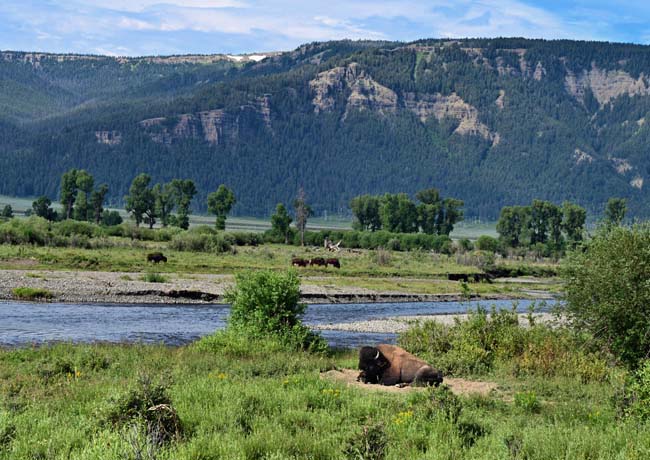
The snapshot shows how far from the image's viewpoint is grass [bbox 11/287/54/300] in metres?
51.0

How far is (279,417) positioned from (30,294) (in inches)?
1613

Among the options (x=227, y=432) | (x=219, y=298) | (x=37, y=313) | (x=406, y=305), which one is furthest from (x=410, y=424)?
(x=406, y=305)

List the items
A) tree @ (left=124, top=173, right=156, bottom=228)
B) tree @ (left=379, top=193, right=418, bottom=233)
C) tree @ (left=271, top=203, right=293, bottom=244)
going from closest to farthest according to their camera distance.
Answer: tree @ (left=271, top=203, right=293, bottom=244) < tree @ (left=124, top=173, right=156, bottom=228) < tree @ (left=379, top=193, right=418, bottom=233)

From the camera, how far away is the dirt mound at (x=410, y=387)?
18891 mm

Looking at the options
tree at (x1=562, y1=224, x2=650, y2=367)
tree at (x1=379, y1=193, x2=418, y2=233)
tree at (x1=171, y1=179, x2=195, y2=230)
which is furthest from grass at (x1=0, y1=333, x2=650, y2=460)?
tree at (x1=379, y1=193, x2=418, y2=233)

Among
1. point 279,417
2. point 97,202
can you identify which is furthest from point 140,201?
point 279,417

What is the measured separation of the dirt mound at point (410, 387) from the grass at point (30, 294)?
112ft

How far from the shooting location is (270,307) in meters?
26.3

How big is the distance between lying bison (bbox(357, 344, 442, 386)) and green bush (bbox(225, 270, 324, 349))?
562 cm

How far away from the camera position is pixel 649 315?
22453mm

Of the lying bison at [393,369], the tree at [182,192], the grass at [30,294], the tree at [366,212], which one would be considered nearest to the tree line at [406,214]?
the tree at [366,212]

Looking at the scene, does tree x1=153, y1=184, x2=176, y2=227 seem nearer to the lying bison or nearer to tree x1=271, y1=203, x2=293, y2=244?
tree x1=271, y1=203, x2=293, y2=244

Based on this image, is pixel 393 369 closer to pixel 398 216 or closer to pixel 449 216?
pixel 398 216

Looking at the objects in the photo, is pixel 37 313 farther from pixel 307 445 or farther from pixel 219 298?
pixel 307 445
